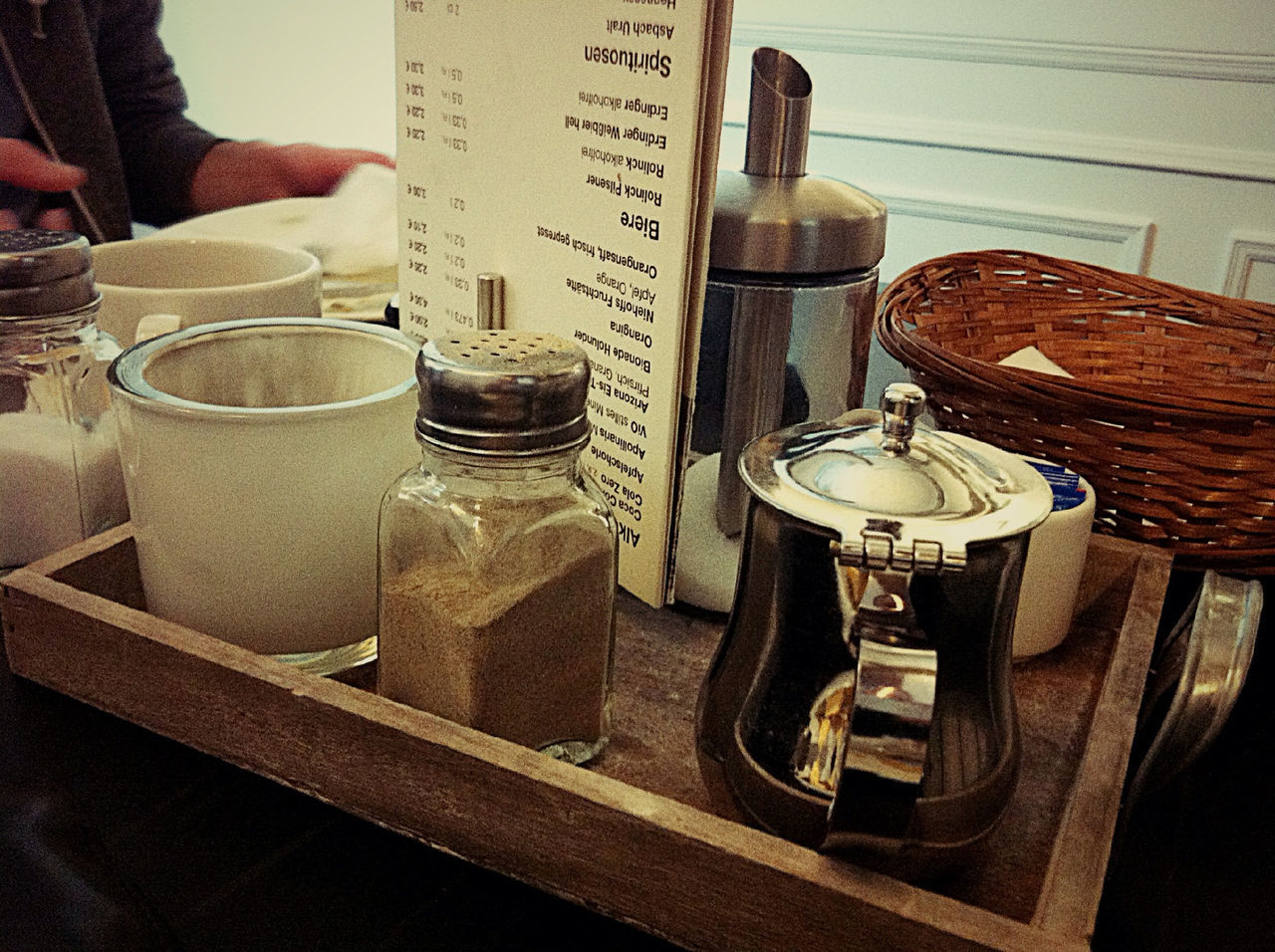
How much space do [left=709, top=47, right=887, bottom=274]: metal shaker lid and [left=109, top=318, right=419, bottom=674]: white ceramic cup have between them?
0.55ft

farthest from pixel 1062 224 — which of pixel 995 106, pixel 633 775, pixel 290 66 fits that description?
pixel 633 775

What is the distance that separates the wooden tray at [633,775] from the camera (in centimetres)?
36

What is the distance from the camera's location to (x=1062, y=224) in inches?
80.7

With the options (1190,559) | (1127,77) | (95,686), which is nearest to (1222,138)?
(1127,77)

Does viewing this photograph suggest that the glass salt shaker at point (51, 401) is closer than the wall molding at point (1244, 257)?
Yes

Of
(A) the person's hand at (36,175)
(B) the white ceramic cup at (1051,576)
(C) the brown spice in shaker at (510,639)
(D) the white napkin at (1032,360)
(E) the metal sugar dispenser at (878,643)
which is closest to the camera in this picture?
(E) the metal sugar dispenser at (878,643)

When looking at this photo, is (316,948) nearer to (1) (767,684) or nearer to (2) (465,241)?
(1) (767,684)

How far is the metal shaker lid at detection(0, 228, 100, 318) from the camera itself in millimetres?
518

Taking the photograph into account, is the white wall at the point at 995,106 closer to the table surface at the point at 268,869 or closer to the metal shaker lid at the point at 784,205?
the metal shaker lid at the point at 784,205

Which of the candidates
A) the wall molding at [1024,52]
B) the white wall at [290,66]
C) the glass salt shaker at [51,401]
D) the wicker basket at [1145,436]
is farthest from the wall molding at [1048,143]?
the glass salt shaker at [51,401]

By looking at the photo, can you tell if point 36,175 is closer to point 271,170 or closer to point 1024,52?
point 271,170

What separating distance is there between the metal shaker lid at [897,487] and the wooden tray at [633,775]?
4.4 inches

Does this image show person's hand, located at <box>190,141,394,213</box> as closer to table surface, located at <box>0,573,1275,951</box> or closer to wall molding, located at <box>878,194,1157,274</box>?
wall molding, located at <box>878,194,1157,274</box>

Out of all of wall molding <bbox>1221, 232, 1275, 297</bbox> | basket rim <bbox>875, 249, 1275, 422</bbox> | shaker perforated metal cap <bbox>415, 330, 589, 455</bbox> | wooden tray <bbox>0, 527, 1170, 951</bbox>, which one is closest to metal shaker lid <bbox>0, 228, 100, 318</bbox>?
wooden tray <bbox>0, 527, 1170, 951</bbox>
